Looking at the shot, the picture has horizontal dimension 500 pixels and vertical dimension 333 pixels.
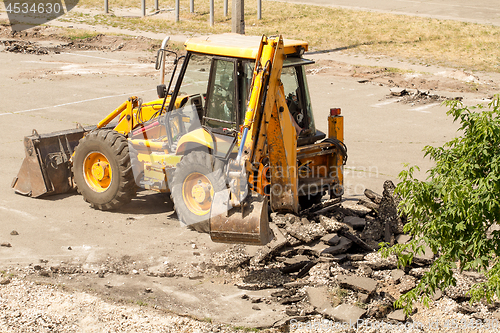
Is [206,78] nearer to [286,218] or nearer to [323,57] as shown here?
[286,218]

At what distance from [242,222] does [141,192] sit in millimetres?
4226

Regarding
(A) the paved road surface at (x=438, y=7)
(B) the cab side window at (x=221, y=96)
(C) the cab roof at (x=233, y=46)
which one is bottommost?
(B) the cab side window at (x=221, y=96)

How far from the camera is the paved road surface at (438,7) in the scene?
3247 centimetres

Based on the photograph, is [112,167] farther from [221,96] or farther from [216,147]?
[221,96]

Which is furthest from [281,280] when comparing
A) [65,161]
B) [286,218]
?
[65,161]

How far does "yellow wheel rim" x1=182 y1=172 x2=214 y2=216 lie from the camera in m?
8.37

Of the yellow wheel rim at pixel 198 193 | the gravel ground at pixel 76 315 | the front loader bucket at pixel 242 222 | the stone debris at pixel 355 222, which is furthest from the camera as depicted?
the stone debris at pixel 355 222

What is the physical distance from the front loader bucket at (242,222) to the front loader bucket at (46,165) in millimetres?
4366

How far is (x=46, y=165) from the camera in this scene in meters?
9.87

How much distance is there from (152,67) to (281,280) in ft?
59.4

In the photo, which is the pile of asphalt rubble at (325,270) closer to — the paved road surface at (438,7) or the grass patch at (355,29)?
the grass patch at (355,29)

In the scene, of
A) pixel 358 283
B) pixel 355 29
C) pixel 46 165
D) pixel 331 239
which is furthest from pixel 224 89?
pixel 355 29

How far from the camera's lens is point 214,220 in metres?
6.66

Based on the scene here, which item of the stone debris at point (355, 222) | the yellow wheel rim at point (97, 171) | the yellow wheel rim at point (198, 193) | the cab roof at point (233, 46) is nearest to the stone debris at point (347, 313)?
the stone debris at point (355, 222)
